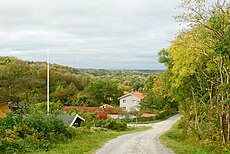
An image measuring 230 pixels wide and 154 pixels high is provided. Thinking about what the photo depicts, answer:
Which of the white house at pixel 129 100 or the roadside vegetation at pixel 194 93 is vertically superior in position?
the roadside vegetation at pixel 194 93

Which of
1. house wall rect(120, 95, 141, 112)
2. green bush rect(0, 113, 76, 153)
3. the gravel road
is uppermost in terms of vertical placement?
green bush rect(0, 113, 76, 153)

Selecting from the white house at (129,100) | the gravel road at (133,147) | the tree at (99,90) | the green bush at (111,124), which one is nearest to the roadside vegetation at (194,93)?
the gravel road at (133,147)

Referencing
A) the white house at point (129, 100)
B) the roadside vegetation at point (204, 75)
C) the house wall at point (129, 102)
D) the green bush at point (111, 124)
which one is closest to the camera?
the roadside vegetation at point (204, 75)

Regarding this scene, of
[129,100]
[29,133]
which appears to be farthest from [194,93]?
[129,100]

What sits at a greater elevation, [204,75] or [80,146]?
[204,75]

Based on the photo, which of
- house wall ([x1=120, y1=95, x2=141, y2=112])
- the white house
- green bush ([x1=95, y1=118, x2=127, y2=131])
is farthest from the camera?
house wall ([x1=120, y1=95, x2=141, y2=112])

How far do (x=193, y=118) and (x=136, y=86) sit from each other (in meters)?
98.4

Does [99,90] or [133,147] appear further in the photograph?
[99,90]

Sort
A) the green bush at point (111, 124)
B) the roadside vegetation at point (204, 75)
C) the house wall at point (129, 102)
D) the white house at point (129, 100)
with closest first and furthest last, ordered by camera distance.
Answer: the roadside vegetation at point (204, 75) < the green bush at point (111, 124) < the white house at point (129, 100) < the house wall at point (129, 102)

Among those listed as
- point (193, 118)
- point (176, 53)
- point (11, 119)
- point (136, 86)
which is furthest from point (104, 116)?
point (136, 86)

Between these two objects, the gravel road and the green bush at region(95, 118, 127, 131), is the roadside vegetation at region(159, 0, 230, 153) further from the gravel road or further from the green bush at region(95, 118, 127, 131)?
the green bush at region(95, 118, 127, 131)

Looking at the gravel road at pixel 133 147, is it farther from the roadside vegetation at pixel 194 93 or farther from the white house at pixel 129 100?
the white house at pixel 129 100

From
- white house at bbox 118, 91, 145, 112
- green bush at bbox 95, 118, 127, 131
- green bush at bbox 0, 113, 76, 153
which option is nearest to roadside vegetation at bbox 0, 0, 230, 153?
green bush at bbox 0, 113, 76, 153

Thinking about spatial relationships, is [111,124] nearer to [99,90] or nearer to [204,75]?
[204,75]
